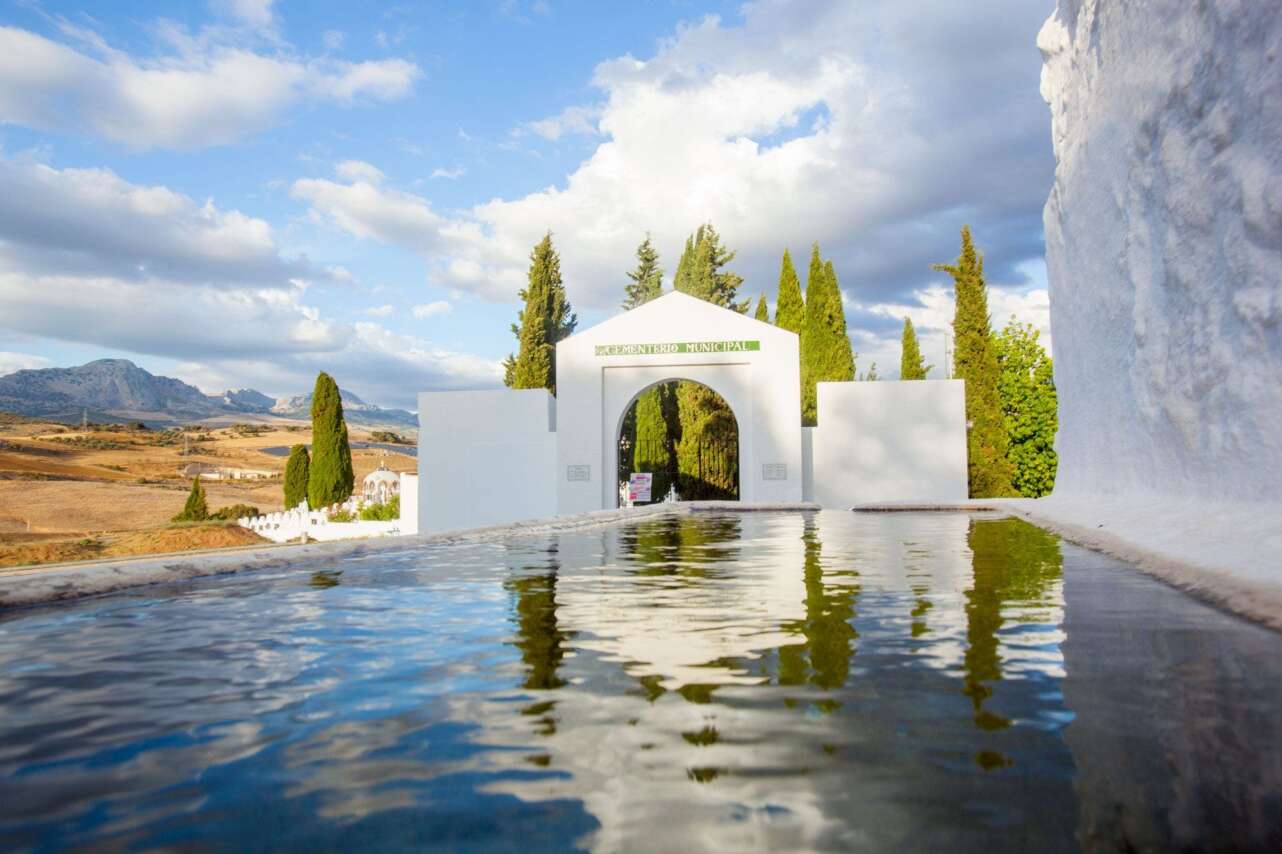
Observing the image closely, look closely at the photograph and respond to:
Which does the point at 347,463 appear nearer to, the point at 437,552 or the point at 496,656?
the point at 437,552

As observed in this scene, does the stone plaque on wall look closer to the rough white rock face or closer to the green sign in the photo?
the green sign

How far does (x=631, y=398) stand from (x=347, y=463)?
14983 mm

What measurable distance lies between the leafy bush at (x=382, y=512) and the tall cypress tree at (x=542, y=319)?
5.19 meters

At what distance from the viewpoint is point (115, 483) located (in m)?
42.0

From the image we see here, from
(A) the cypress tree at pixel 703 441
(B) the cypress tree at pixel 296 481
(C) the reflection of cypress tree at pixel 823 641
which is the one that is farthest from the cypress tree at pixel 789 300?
(C) the reflection of cypress tree at pixel 823 641

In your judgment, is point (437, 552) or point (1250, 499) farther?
point (437, 552)

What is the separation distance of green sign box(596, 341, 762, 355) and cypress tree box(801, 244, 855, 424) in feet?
19.6

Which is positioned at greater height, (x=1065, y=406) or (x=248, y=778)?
(x=1065, y=406)

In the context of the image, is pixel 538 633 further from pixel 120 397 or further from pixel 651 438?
pixel 120 397

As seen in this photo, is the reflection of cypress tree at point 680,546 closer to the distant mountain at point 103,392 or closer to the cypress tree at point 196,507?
the cypress tree at point 196,507

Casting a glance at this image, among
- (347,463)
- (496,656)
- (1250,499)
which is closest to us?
(496,656)

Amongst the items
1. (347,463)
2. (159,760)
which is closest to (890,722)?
(159,760)

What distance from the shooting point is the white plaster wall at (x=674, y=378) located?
16.7 metres

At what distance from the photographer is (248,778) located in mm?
1514
